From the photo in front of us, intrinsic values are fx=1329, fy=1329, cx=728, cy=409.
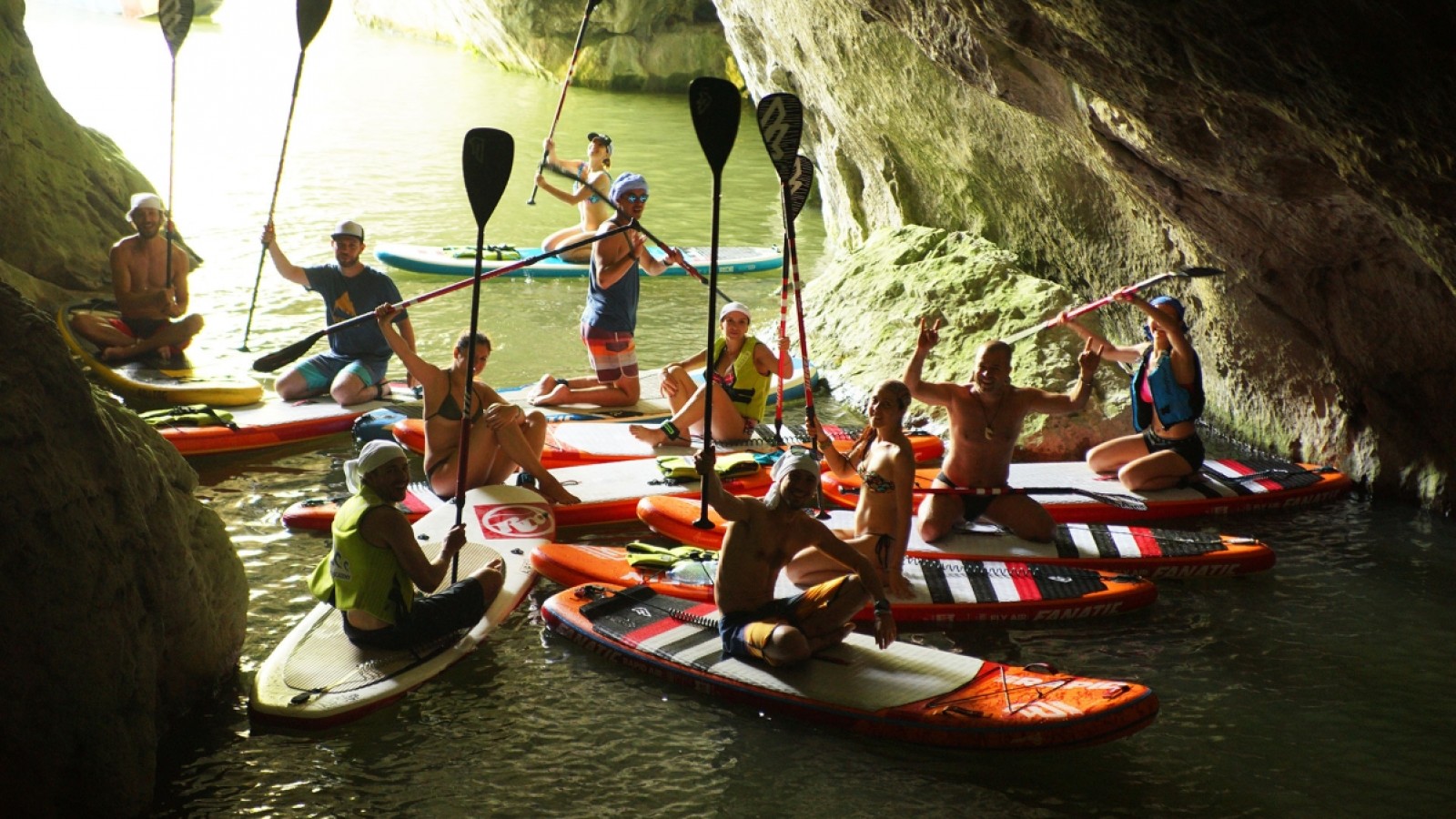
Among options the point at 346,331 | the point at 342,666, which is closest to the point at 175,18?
the point at 346,331

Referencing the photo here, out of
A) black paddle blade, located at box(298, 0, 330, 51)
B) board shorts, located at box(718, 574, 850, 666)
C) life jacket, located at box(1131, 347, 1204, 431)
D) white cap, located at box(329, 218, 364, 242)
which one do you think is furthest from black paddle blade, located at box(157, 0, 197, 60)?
life jacket, located at box(1131, 347, 1204, 431)

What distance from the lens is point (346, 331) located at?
343 inches

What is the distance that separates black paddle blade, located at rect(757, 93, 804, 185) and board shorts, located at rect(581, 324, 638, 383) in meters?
1.81

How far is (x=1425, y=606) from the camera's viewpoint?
6.50 meters

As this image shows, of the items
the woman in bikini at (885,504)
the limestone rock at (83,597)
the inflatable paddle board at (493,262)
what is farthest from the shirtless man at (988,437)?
the inflatable paddle board at (493,262)

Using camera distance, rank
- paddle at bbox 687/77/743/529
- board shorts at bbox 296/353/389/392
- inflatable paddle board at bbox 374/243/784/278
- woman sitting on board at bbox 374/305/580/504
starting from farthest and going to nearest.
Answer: inflatable paddle board at bbox 374/243/784/278 < board shorts at bbox 296/353/389/392 < woman sitting on board at bbox 374/305/580/504 < paddle at bbox 687/77/743/529

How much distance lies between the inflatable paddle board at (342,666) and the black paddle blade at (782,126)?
8.91 ft

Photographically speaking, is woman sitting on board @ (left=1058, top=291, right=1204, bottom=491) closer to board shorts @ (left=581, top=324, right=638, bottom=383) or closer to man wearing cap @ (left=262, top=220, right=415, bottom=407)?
board shorts @ (left=581, top=324, right=638, bottom=383)

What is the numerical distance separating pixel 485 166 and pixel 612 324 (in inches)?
94.1

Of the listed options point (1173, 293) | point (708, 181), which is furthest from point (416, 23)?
point (1173, 293)

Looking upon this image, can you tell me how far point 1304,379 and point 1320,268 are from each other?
0.91 meters

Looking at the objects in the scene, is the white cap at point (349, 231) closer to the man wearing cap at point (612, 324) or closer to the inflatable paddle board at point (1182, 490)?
the man wearing cap at point (612, 324)

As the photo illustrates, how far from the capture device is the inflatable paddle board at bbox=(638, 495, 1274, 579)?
21.8 feet

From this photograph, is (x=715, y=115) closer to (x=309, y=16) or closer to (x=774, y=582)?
(x=774, y=582)
